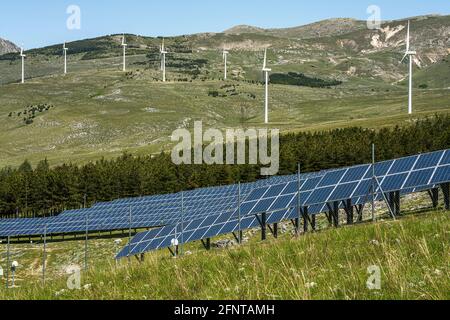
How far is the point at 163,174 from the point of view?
112000mm

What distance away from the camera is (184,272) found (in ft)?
39.6

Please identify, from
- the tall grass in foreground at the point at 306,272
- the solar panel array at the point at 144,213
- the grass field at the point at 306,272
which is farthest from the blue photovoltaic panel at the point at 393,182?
the solar panel array at the point at 144,213

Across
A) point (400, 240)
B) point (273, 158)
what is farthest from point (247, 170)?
point (400, 240)

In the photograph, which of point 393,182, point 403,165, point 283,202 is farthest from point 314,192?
point 403,165

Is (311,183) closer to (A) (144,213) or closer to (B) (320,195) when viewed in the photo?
(B) (320,195)

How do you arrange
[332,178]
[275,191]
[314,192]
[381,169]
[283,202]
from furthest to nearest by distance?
[381,169] → [275,191] → [332,178] → [314,192] → [283,202]

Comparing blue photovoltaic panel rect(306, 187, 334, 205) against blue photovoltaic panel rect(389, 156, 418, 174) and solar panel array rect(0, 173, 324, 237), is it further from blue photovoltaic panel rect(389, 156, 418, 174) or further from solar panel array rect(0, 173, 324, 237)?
solar panel array rect(0, 173, 324, 237)

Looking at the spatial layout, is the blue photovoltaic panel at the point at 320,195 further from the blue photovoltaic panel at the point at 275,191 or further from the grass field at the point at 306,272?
the grass field at the point at 306,272

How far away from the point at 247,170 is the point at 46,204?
37433 millimetres

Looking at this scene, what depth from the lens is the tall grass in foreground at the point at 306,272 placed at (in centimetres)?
893

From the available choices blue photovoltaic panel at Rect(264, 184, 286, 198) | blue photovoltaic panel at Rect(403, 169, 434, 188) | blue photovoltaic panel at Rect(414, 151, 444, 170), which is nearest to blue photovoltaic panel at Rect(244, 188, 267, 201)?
blue photovoltaic panel at Rect(264, 184, 286, 198)
